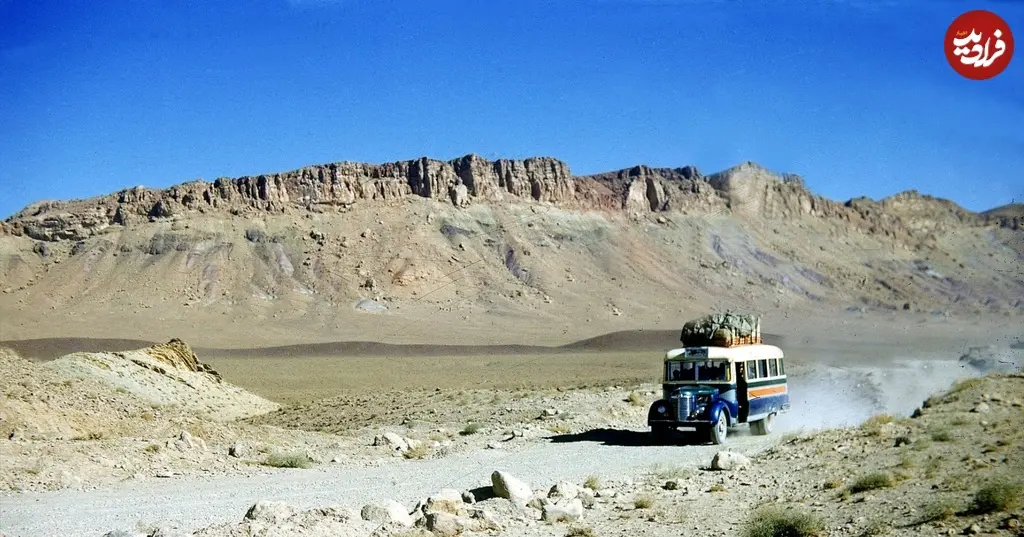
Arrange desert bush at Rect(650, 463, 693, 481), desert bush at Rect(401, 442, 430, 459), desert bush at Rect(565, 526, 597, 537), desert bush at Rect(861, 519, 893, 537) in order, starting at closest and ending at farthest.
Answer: desert bush at Rect(861, 519, 893, 537)
desert bush at Rect(565, 526, 597, 537)
desert bush at Rect(650, 463, 693, 481)
desert bush at Rect(401, 442, 430, 459)

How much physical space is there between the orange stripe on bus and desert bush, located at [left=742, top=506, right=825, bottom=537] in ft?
39.2

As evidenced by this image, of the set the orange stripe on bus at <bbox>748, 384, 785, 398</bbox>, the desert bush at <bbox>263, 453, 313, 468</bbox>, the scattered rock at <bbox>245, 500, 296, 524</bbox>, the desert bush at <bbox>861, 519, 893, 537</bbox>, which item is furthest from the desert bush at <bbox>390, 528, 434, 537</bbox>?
the orange stripe on bus at <bbox>748, 384, 785, 398</bbox>

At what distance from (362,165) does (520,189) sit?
2445 centimetres

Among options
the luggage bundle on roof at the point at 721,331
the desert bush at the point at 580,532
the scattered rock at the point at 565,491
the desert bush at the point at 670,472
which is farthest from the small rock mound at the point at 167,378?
the desert bush at the point at 580,532

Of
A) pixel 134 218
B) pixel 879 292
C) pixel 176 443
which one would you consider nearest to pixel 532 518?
pixel 176 443

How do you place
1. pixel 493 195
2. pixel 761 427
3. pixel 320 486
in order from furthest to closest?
pixel 493 195 → pixel 761 427 → pixel 320 486

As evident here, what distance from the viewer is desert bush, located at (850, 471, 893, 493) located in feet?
45.7

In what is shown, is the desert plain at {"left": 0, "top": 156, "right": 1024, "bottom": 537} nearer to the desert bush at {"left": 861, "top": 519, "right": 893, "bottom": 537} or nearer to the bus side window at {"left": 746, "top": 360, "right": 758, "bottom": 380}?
the desert bush at {"left": 861, "top": 519, "right": 893, "bottom": 537}

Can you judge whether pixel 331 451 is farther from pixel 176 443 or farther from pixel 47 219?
pixel 47 219

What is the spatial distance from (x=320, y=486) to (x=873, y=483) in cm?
999

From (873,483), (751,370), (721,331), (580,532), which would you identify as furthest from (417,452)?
(873,483)

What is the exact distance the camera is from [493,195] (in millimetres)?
144750

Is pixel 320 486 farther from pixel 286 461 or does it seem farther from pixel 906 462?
pixel 906 462

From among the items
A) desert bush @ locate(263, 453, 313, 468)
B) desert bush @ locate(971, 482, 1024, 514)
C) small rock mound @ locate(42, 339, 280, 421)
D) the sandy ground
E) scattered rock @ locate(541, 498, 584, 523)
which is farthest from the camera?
small rock mound @ locate(42, 339, 280, 421)
